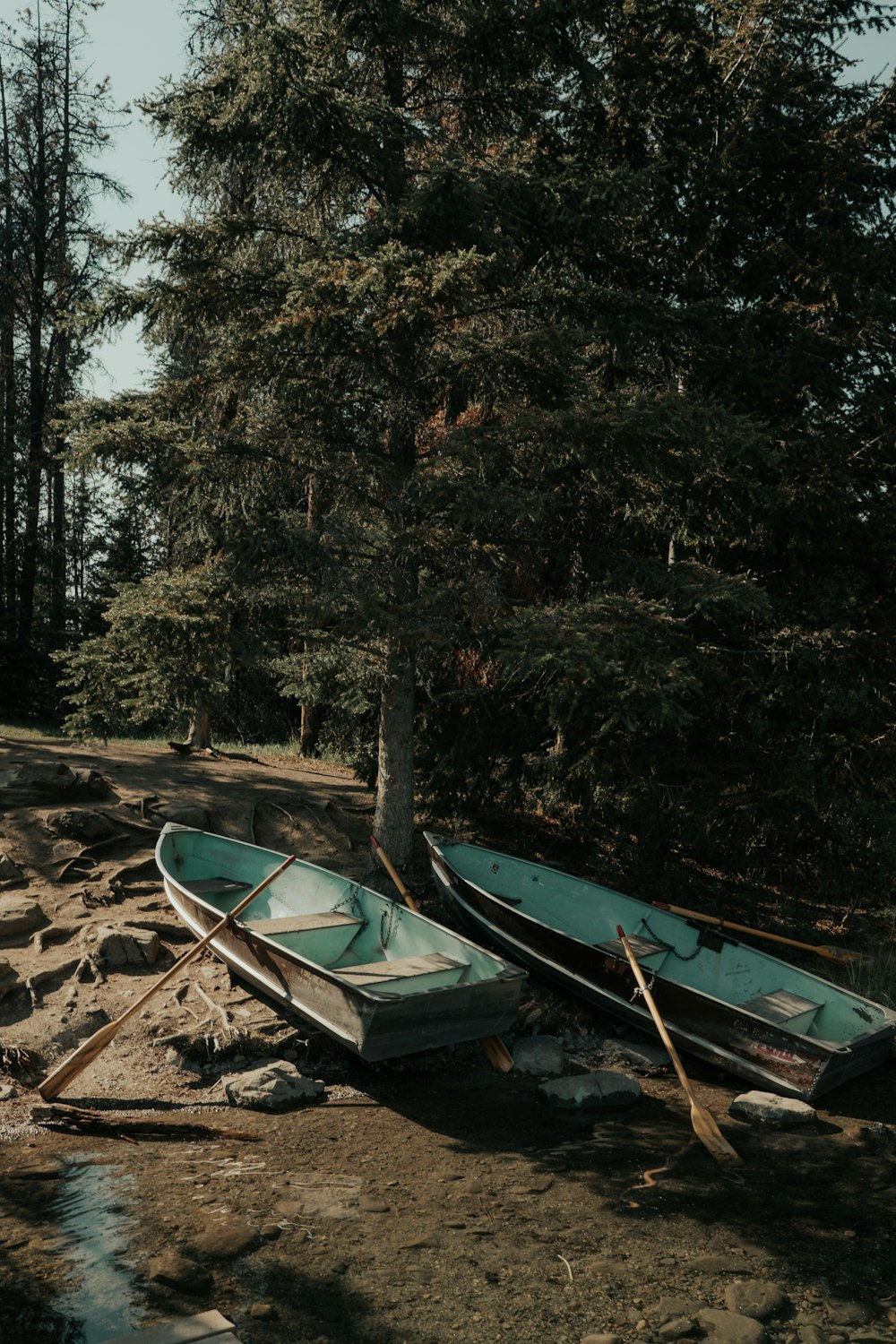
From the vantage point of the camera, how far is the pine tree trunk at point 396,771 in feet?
35.4

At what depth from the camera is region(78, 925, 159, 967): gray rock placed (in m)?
9.37

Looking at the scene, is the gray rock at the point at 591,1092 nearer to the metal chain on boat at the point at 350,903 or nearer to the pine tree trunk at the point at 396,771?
the metal chain on boat at the point at 350,903

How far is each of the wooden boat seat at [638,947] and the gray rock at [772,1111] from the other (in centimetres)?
173

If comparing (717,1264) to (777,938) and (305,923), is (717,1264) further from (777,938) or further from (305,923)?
(305,923)

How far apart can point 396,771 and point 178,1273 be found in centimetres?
595

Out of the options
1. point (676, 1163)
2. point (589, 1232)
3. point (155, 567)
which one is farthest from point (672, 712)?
point (155, 567)

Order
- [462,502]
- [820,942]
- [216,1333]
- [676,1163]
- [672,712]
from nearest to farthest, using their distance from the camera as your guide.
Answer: [216,1333] → [676,1163] → [672,712] → [462,502] → [820,942]

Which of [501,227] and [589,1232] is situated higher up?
[501,227]

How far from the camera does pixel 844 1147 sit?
24.9ft

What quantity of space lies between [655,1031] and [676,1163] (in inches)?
80.2

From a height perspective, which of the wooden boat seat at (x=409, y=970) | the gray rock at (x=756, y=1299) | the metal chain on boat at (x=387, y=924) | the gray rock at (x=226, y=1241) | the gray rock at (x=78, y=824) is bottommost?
the gray rock at (x=756, y=1299)

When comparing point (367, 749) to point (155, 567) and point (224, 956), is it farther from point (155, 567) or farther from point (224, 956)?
point (155, 567)

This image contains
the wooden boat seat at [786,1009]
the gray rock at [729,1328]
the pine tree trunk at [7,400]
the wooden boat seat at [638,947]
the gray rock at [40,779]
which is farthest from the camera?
the pine tree trunk at [7,400]

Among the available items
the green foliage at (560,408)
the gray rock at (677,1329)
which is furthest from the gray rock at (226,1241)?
the green foliage at (560,408)
